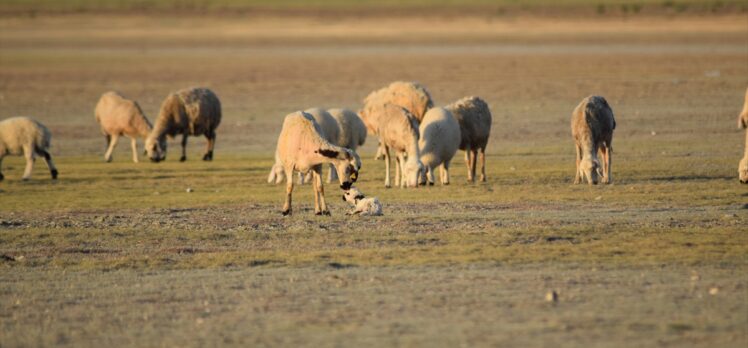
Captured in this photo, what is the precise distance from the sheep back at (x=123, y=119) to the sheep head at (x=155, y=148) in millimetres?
654

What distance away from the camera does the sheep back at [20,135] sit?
80.8 feet

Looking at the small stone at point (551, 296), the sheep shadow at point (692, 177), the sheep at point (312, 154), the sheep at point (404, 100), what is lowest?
the small stone at point (551, 296)

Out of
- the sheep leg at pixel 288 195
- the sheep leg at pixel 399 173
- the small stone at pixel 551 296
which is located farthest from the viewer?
the sheep leg at pixel 399 173

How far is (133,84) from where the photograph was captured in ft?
164

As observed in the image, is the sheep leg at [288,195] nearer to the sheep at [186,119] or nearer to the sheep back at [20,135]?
the sheep back at [20,135]

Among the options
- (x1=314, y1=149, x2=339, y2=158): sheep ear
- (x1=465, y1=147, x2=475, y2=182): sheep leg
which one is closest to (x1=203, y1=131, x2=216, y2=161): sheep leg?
(x1=465, y1=147, x2=475, y2=182): sheep leg

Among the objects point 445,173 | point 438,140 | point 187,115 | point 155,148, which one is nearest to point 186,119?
point 187,115

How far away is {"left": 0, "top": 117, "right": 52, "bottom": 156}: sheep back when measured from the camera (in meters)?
24.6

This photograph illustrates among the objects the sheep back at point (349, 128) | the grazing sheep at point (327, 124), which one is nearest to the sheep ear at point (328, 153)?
the grazing sheep at point (327, 124)

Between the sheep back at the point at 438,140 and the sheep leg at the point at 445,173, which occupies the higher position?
the sheep back at the point at 438,140

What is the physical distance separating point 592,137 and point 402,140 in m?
3.22

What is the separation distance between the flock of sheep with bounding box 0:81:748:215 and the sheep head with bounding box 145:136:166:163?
22 millimetres

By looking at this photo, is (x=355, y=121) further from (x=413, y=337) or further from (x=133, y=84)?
(x=133, y=84)

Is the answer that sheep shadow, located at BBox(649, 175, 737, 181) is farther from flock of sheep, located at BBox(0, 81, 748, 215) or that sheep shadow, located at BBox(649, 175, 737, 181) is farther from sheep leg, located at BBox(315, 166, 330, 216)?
sheep leg, located at BBox(315, 166, 330, 216)
